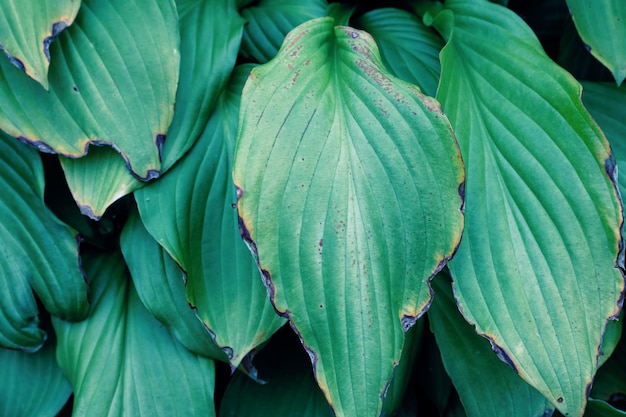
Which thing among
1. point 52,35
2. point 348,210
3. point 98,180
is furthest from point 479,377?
point 52,35

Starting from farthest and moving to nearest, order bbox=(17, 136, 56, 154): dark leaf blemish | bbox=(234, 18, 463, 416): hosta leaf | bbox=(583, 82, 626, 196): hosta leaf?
1. bbox=(583, 82, 626, 196): hosta leaf
2. bbox=(17, 136, 56, 154): dark leaf blemish
3. bbox=(234, 18, 463, 416): hosta leaf

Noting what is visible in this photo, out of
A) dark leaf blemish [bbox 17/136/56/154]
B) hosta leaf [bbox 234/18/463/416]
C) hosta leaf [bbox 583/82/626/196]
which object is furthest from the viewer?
hosta leaf [bbox 583/82/626/196]

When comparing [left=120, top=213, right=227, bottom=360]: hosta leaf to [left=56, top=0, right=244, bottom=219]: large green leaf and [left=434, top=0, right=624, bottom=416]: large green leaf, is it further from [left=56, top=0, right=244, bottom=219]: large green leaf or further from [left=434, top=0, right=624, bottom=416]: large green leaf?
[left=434, top=0, right=624, bottom=416]: large green leaf

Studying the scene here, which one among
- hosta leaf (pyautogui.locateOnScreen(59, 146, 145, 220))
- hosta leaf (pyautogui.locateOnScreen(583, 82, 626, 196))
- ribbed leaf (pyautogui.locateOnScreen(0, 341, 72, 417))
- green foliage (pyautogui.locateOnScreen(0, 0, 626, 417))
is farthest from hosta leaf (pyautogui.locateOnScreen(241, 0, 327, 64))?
ribbed leaf (pyautogui.locateOnScreen(0, 341, 72, 417))

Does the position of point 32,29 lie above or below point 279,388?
above

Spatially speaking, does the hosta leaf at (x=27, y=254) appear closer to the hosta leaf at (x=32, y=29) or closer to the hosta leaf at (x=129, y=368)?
the hosta leaf at (x=129, y=368)

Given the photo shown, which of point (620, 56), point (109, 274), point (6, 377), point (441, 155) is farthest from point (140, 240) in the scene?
point (620, 56)

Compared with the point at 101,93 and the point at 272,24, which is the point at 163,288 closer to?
the point at 101,93

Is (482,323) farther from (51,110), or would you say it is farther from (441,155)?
(51,110)
